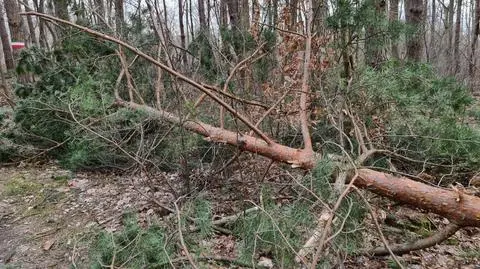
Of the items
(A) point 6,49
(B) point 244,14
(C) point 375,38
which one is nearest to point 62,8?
(B) point 244,14

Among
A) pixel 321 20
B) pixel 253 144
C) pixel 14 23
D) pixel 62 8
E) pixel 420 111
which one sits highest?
pixel 14 23

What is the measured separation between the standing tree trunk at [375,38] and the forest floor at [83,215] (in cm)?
159

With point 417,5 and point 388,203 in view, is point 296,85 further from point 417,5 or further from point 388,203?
point 417,5

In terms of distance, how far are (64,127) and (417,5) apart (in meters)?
4.46

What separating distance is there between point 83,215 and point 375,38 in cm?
324

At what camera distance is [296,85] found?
13.7 feet

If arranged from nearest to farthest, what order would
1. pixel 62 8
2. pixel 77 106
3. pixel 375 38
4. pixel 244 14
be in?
pixel 375 38 → pixel 77 106 → pixel 244 14 → pixel 62 8

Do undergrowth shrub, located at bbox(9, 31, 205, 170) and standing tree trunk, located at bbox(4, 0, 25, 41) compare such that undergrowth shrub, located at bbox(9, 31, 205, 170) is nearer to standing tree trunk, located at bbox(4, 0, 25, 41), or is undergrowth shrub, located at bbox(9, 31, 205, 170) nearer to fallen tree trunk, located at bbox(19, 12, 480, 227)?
fallen tree trunk, located at bbox(19, 12, 480, 227)

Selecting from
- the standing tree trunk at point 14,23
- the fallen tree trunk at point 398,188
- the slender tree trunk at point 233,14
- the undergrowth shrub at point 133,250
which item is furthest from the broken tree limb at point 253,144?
the standing tree trunk at point 14,23

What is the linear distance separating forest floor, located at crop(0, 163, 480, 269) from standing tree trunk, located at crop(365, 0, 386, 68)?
62.7 inches

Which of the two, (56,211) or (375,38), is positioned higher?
(375,38)

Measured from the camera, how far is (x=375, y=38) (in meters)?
3.93

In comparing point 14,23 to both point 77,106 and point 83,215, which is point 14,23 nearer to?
point 77,106

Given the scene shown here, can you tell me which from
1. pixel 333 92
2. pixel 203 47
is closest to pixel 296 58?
pixel 333 92
